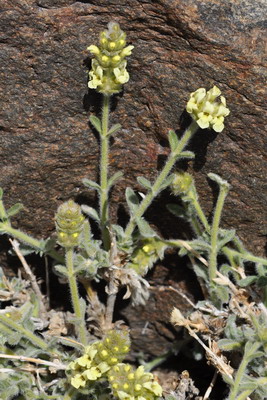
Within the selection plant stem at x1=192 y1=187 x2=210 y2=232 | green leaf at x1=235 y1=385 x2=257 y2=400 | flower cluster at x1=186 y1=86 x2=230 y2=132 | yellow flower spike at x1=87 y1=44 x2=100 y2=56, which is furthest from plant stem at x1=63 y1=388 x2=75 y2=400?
yellow flower spike at x1=87 y1=44 x2=100 y2=56

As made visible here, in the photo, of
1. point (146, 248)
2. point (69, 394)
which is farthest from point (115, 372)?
point (146, 248)

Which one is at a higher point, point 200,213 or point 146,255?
point 200,213

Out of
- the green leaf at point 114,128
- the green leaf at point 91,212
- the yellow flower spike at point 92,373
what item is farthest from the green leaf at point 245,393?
the green leaf at point 114,128

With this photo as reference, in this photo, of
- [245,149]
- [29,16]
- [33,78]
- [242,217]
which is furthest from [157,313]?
[29,16]

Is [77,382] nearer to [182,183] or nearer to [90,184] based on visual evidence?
[90,184]

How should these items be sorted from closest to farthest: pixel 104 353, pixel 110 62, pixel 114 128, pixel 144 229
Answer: pixel 104 353, pixel 110 62, pixel 114 128, pixel 144 229

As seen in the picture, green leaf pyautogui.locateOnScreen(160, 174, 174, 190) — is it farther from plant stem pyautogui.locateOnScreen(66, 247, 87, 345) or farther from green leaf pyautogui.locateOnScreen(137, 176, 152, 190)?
plant stem pyautogui.locateOnScreen(66, 247, 87, 345)

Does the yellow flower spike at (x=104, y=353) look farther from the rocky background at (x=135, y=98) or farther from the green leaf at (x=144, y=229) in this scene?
the rocky background at (x=135, y=98)
